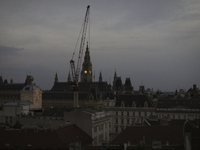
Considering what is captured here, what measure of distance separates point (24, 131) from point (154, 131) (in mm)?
21499

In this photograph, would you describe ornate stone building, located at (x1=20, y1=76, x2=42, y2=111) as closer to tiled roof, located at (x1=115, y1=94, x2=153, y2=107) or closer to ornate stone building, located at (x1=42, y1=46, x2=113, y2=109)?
ornate stone building, located at (x1=42, y1=46, x2=113, y2=109)

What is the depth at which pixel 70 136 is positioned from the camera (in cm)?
5722

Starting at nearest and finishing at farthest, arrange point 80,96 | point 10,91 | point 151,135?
point 151,135 → point 80,96 → point 10,91

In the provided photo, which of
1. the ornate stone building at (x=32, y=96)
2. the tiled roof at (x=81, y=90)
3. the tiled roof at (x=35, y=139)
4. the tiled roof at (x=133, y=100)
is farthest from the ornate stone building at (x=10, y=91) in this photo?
the tiled roof at (x=35, y=139)

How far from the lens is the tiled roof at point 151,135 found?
49.0m

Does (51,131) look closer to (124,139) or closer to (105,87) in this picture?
(124,139)

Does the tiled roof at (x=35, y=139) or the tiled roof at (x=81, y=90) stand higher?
the tiled roof at (x=81, y=90)

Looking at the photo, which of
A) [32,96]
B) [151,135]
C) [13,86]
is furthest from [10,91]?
[151,135]

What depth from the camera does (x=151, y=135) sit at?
50625 mm

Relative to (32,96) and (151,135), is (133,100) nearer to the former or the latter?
(32,96)

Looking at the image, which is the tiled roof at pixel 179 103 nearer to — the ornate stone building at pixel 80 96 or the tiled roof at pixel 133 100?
the tiled roof at pixel 133 100

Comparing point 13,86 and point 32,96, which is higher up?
point 13,86

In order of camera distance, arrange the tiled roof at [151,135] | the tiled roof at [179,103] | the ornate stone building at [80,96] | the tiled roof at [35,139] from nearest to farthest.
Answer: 1. the tiled roof at [151,135]
2. the tiled roof at [35,139]
3. the tiled roof at [179,103]
4. the ornate stone building at [80,96]

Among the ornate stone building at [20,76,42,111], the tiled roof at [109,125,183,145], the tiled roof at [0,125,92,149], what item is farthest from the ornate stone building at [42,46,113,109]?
the tiled roof at [109,125,183,145]
